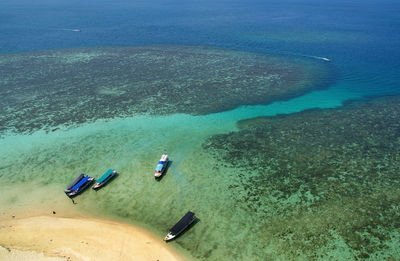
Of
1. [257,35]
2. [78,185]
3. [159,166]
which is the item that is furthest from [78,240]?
[257,35]

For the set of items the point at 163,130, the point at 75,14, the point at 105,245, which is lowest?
the point at 105,245

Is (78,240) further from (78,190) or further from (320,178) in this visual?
(320,178)

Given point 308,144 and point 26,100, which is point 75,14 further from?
point 308,144

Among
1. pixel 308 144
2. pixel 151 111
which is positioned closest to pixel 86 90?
pixel 151 111

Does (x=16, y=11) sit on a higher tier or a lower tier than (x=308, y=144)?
higher

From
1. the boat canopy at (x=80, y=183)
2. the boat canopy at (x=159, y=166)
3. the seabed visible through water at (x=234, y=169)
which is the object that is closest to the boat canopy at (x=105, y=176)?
the seabed visible through water at (x=234, y=169)

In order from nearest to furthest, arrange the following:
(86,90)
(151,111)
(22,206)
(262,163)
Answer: (22,206), (262,163), (151,111), (86,90)
